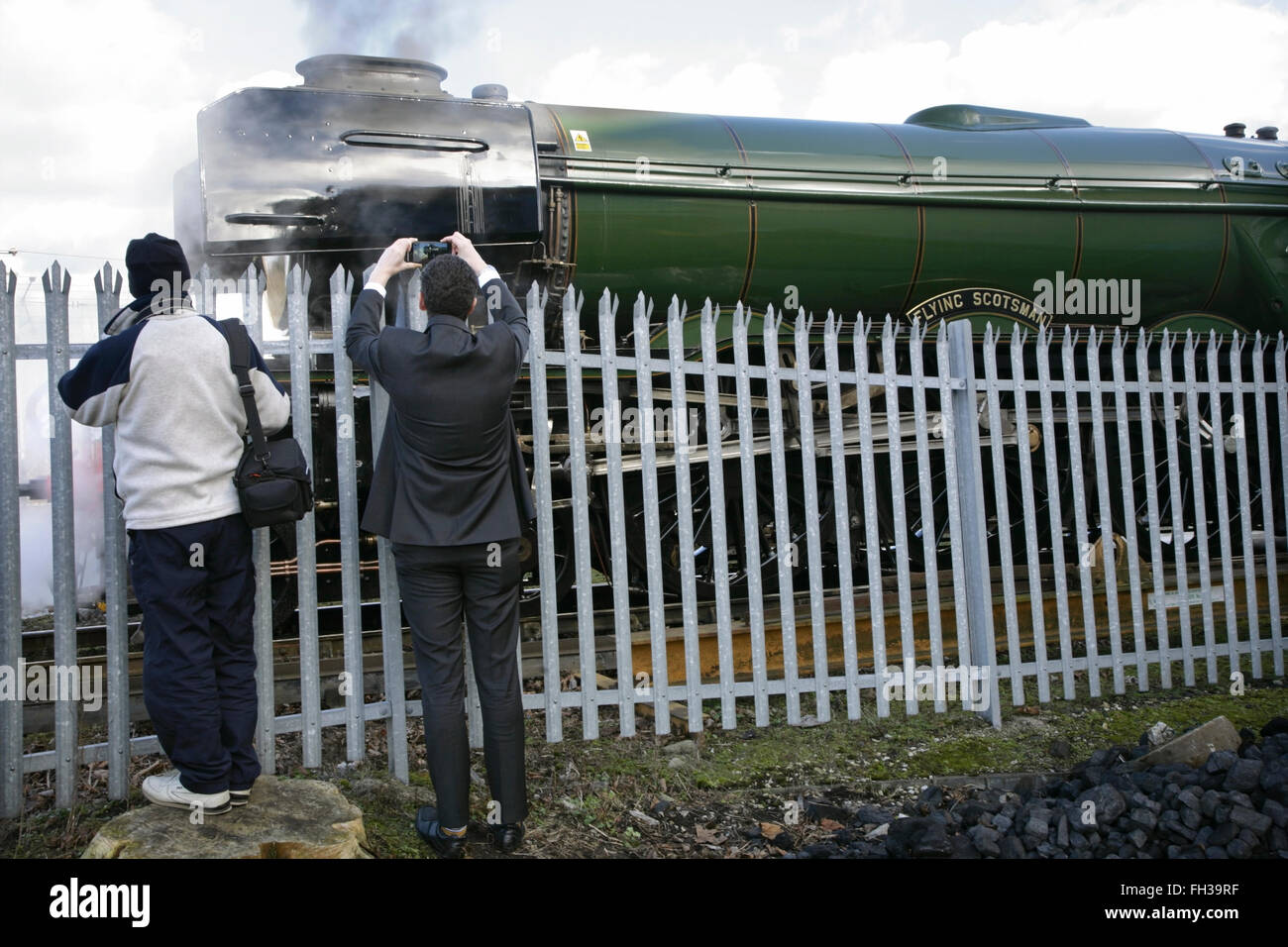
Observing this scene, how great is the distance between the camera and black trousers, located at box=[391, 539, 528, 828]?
3.23 meters

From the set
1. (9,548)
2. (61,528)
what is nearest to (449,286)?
(61,528)

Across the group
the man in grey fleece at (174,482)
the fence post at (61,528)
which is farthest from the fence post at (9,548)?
the man in grey fleece at (174,482)

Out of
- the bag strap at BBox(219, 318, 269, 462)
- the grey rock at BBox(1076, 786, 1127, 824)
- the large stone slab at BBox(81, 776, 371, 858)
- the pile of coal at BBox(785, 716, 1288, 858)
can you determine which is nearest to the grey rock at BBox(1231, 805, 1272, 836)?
the pile of coal at BBox(785, 716, 1288, 858)

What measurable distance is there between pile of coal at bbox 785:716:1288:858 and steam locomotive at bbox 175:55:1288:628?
1129 millimetres

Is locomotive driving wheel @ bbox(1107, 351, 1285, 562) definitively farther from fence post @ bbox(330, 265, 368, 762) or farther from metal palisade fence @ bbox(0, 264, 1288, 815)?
fence post @ bbox(330, 265, 368, 762)

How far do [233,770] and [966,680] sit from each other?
120 inches

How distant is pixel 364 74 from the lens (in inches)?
194

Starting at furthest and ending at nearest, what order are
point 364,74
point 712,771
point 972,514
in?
point 364,74
point 972,514
point 712,771

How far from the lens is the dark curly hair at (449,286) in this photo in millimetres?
3150

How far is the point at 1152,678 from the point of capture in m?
5.50

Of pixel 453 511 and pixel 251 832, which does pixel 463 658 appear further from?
pixel 251 832

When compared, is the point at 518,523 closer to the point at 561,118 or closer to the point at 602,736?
the point at 602,736

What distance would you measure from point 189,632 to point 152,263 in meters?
1.11
